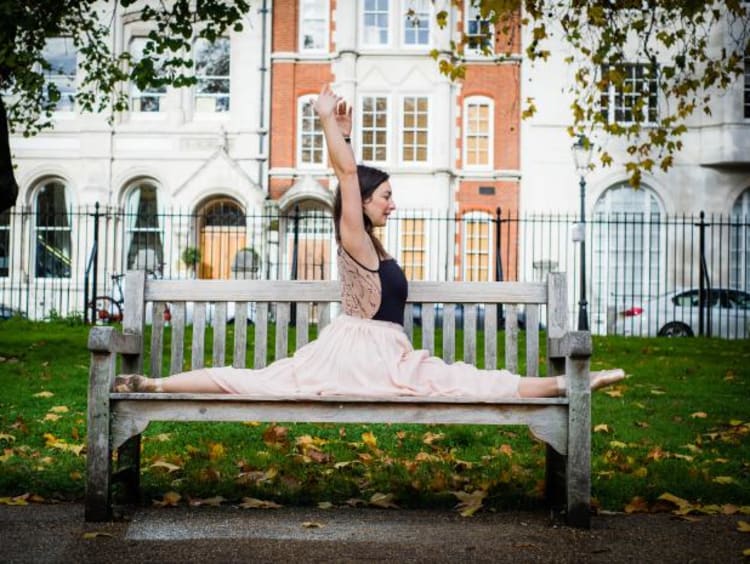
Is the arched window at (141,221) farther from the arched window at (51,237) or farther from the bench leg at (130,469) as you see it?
the bench leg at (130,469)

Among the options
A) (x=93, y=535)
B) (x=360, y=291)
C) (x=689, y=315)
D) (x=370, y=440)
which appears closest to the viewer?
(x=93, y=535)

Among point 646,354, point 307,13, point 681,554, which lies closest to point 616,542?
point 681,554

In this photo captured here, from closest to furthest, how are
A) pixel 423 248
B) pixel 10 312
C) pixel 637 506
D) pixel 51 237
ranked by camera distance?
pixel 637 506 → pixel 10 312 → pixel 423 248 → pixel 51 237

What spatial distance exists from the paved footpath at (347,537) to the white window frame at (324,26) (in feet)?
77.0

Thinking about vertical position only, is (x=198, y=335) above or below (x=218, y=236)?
below

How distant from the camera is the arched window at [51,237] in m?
25.3

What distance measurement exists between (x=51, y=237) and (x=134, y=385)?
23366 mm

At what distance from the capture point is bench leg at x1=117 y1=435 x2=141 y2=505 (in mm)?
4320

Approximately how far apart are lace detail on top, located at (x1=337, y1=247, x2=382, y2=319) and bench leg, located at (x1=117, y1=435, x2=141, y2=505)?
1.23m

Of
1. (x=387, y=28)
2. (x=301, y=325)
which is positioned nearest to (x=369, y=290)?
(x=301, y=325)

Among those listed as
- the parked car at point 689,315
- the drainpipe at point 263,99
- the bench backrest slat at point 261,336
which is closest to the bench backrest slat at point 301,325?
the bench backrest slat at point 261,336

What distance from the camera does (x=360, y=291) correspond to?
432 cm

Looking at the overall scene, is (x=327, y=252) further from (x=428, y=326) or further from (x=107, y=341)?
(x=107, y=341)

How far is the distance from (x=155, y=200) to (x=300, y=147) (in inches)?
176
